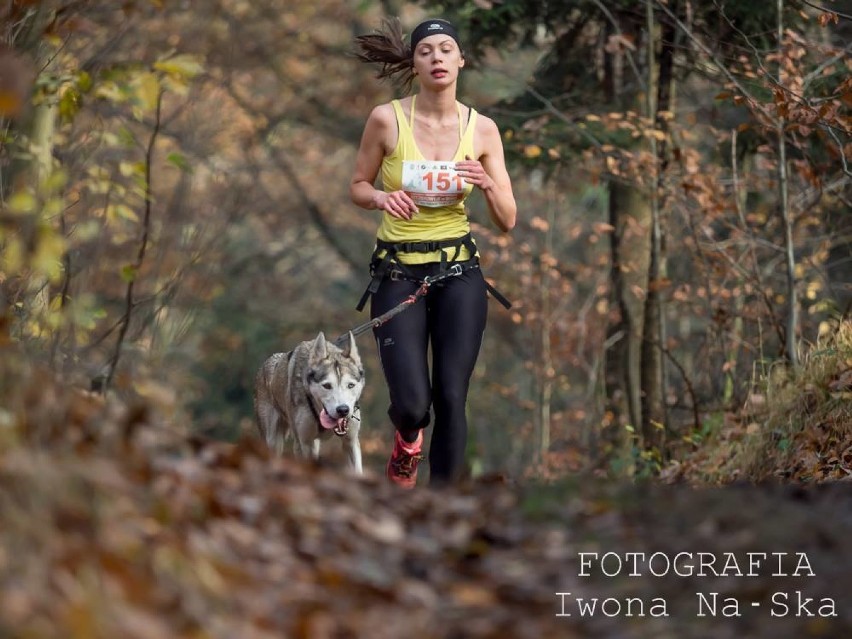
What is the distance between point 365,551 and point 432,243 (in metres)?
3.17

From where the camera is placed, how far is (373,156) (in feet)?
25.1

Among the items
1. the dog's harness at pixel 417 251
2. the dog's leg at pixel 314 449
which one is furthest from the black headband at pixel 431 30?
the dog's leg at pixel 314 449

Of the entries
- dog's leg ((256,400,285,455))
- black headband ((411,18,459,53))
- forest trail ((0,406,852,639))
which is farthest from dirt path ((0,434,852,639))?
dog's leg ((256,400,285,455))

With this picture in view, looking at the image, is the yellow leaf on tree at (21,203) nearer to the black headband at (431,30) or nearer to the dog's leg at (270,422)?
the black headband at (431,30)

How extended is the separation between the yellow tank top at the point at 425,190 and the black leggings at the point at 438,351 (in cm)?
18

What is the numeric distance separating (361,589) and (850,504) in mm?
2270

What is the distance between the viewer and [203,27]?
11.1 m

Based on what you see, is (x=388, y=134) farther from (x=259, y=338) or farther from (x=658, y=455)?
(x=259, y=338)

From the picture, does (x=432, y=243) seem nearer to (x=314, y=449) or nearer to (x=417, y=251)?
(x=417, y=251)

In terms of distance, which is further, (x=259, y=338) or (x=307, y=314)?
(x=307, y=314)

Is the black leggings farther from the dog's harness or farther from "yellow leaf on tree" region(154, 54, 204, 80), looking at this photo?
"yellow leaf on tree" region(154, 54, 204, 80)

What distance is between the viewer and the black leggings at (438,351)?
7.44 m

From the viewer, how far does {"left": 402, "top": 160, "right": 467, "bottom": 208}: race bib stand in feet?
24.2

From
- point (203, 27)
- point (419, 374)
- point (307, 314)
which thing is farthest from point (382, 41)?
point (307, 314)
